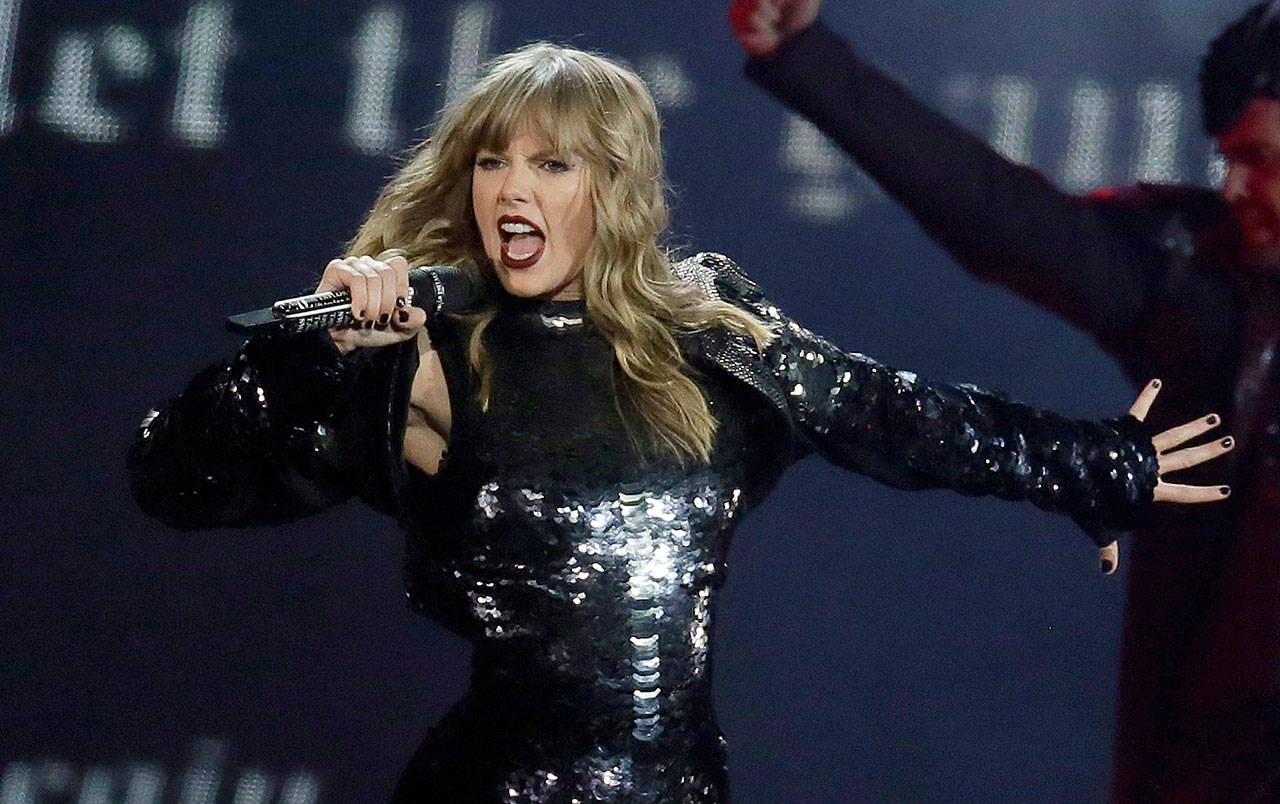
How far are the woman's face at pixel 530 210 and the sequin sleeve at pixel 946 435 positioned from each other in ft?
0.78

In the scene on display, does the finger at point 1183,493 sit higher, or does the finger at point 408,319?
the finger at point 408,319

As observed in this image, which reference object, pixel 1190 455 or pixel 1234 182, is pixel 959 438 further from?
pixel 1234 182

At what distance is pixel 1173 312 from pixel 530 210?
4.22ft

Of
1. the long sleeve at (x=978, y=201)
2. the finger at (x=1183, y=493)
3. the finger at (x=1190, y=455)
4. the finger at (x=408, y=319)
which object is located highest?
the long sleeve at (x=978, y=201)

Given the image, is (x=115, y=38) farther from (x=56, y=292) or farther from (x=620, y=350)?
(x=620, y=350)

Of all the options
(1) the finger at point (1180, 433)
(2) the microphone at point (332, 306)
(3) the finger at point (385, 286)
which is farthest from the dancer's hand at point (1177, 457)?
(3) the finger at point (385, 286)

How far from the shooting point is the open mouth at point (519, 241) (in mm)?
1534

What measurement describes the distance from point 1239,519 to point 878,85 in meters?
0.91

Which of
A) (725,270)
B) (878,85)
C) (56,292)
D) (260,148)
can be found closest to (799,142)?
(878,85)

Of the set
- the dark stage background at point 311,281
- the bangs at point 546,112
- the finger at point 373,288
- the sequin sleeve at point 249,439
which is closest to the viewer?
the finger at point 373,288

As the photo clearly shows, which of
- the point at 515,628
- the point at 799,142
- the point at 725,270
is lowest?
the point at 515,628

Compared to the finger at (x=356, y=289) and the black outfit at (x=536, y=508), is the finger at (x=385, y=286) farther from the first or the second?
the black outfit at (x=536, y=508)

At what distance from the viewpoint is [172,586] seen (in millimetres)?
2352

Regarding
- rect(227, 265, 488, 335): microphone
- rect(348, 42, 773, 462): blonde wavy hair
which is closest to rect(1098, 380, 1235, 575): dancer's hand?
rect(348, 42, 773, 462): blonde wavy hair
